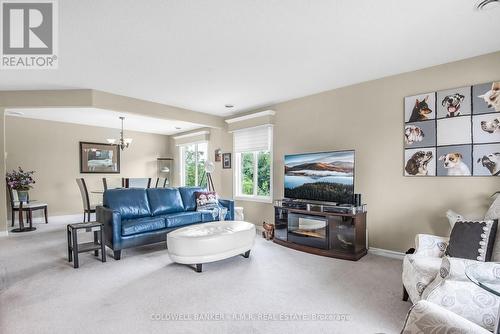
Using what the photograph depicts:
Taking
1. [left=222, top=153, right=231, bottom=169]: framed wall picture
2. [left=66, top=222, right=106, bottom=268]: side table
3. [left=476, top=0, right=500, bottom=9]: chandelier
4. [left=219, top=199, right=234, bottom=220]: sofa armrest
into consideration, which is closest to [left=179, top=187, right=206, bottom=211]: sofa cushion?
[left=219, top=199, right=234, bottom=220]: sofa armrest

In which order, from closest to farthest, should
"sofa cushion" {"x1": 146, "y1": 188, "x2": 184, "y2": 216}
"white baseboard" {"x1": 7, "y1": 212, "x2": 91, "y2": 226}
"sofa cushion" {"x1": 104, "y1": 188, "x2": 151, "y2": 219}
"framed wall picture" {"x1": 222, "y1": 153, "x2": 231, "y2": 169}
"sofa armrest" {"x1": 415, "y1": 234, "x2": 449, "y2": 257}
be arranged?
"sofa armrest" {"x1": 415, "y1": 234, "x2": 449, "y2": 257}
"sofa cushion" {"x1": 104, "y1": 188, "x2": 151, "y2": 219}
"sofa cushion" {"x1": 146, "y1": 188, "x2": 184, "y2": 216}
"white baseboard" {"x1": 7, "y1": 212, "x2": 91, "y2": 226}
"framed wall picture" {"x1": 222, "y1": 153, "x2": 231, "y2": 169}

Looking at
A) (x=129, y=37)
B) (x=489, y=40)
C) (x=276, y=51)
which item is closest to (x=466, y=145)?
(x=489, y=40)

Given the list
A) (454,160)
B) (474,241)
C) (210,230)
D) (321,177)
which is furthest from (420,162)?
(210,230)

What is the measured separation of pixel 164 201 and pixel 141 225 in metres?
0.83

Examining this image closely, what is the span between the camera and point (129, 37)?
8.30ft

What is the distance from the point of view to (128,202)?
3.97 metres

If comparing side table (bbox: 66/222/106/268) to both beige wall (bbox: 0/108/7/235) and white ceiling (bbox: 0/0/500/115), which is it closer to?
white ceiling (bbox: 0/0/500/115)

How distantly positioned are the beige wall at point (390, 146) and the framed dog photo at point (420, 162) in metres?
0.08

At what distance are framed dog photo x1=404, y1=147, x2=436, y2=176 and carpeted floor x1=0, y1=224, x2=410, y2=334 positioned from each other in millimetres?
1227

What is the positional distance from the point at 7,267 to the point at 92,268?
111 cm

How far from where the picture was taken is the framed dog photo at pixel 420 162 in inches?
125

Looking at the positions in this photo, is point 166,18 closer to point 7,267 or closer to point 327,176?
point 327,176

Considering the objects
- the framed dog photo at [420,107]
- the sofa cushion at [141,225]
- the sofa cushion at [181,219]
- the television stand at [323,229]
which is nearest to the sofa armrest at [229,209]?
the sofa cushion at [181,219]

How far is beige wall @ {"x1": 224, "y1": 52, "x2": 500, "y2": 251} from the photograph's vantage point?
9.70ft
